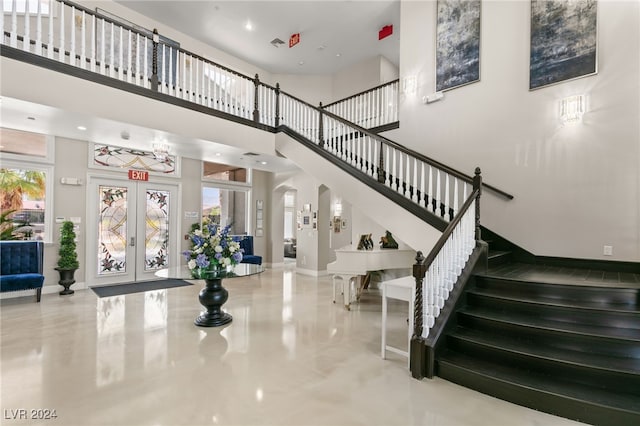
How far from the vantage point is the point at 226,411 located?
2.47m

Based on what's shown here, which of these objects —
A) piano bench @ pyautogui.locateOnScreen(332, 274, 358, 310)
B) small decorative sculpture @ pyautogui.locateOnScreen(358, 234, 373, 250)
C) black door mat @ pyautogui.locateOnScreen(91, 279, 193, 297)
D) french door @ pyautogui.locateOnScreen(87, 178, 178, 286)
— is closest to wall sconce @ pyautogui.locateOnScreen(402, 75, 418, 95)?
small decorative sculpture @ pyautogui.locateOnScreen(358, 234, 373, 250)

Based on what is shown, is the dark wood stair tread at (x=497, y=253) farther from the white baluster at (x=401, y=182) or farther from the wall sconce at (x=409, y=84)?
the wall sconce at (x=409, y=84)

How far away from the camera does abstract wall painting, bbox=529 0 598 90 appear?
4184mm

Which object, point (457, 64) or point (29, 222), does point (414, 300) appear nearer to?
point (457, 64)

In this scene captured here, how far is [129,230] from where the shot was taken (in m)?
7.66

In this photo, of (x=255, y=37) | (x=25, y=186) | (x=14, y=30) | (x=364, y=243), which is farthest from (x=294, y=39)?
(x=25, y=186)

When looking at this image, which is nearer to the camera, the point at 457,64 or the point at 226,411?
the point at 226,411

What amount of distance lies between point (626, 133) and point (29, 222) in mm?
10274

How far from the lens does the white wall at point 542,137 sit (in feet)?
12.9

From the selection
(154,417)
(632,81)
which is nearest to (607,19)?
(632,81)

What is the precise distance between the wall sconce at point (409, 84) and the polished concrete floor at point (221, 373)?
172 inches

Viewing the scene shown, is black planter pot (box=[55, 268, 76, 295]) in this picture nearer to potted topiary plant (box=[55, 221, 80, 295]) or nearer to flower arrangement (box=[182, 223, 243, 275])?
potted topiary plant (box=[55, 221, 80, 295])
